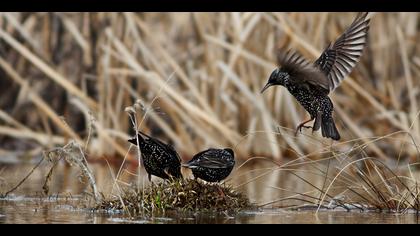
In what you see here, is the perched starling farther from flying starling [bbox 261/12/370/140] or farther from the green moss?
flying starling [bbox 261/12/370/140]

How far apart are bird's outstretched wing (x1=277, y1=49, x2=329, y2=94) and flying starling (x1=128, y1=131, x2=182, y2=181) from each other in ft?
3.66

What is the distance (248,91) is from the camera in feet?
40.1

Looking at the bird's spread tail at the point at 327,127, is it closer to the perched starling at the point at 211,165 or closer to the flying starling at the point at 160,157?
the perched starling at the point at 211,165

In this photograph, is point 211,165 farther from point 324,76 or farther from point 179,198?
point 324,76

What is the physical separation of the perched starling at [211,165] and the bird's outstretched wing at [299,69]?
0.85 meters

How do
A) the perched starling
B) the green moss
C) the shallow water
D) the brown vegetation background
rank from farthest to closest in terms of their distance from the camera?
the brown vegetation background
the perched starling
the green moss
the shallow water

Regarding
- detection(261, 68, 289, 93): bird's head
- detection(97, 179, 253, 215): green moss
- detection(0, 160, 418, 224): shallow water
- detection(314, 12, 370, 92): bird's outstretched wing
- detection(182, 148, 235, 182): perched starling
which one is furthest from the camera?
detection(314, 12, 370, 92): bird's outstretched wing

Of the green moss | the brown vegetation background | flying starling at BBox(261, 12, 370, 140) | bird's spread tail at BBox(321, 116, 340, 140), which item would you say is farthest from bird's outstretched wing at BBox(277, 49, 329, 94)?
the brown vegetation background

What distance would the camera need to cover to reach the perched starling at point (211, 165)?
280 inches

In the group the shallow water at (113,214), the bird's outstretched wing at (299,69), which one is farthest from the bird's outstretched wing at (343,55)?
the shallow water at (113,214)

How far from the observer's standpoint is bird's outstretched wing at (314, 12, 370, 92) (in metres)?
7.99

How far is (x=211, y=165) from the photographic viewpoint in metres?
7.15
